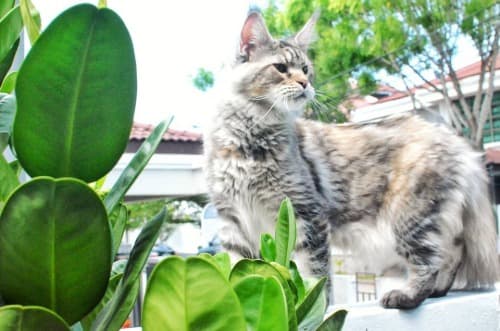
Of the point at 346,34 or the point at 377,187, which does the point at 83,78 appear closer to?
the point at 377,187

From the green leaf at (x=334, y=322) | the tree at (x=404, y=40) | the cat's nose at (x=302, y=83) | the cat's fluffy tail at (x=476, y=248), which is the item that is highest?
the tree at (x=404, y=40)

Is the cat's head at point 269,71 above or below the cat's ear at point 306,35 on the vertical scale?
below

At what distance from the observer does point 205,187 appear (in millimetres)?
2096

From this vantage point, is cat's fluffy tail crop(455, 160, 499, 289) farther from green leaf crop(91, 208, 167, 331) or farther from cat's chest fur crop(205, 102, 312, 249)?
green leaf crop(91, 208, 167, 331)

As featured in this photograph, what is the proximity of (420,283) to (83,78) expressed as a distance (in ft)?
5.70

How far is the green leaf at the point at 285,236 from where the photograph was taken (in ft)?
1.95

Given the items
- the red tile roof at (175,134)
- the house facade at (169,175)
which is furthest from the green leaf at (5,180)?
the red tile roof at (175,134)

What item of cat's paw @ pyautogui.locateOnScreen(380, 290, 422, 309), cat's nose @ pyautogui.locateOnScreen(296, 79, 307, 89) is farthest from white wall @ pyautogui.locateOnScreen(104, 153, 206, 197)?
cat's paw @ pyautogui.locateOnScreen(380, 290, 422, 309)

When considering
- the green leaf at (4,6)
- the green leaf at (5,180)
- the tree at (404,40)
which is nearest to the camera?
the green leaf at (5,180)

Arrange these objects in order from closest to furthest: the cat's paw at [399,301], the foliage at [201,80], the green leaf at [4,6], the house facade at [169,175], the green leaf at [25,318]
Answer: the green leaf at [25,318] → the green leaf at [4,6] → the cat's paw at [399,301] → the house facade at [169,175] → the foliage at [201,80]

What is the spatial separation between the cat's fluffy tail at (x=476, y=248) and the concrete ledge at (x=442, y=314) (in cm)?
12

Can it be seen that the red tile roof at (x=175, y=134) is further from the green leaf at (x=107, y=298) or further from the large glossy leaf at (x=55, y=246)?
the large glossy leaf at (x=55, y=246)

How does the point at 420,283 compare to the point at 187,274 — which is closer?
the point at 187,274

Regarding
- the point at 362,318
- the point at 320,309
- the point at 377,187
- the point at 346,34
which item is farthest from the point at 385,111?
the point at 320,309
